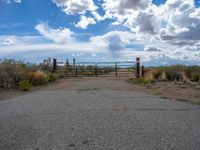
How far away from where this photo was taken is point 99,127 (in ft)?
32.7

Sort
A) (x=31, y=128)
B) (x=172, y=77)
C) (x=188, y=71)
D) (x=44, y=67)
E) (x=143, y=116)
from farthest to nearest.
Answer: (x=44, y=67) < (x=188, y=71) < (x=172, y=77) < (x=143, y=116) < (x=31, y=128)

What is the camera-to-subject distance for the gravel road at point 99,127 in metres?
8.22

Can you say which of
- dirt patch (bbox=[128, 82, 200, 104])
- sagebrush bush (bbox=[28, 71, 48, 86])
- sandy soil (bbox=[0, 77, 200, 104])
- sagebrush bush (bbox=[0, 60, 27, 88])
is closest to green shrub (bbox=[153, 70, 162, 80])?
sandy soil (bbox=[0, 77, 200, 104])

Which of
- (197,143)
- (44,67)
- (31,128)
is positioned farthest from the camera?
(44,67)

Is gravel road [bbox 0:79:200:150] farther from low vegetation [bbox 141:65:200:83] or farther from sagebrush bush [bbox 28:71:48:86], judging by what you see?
low vegetation [bbox 141:65:200:83]

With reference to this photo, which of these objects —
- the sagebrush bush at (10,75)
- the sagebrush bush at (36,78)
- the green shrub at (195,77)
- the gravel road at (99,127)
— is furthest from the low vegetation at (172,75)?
the gravel road at (99,127)

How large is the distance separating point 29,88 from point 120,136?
1661 cm

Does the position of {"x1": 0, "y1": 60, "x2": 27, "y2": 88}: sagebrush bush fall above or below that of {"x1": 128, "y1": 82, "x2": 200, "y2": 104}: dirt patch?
above

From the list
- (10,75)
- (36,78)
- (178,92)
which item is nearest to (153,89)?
(178,92)

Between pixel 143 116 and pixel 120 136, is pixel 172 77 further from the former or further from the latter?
pixel 120 136

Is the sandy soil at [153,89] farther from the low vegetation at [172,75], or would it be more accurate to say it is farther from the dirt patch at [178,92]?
the low vegetation at [172,75]

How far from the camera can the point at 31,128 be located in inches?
394

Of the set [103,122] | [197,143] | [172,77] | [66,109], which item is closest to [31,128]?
[103,122]

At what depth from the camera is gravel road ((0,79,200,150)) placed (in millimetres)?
8219
